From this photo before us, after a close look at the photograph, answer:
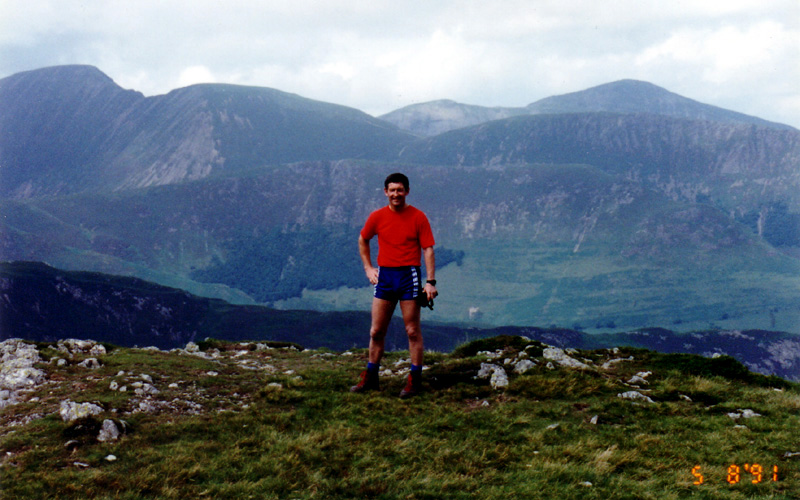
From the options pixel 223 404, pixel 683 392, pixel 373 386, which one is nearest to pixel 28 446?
pixel 223 404

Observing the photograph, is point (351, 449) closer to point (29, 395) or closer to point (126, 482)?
point (126, 482)

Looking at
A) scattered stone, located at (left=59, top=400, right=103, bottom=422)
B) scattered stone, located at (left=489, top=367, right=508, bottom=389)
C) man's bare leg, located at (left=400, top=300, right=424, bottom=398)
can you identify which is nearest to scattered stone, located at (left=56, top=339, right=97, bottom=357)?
scattered stone, located at (left=59, top=400, right=103, bottom=422)

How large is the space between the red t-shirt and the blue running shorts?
131 mm

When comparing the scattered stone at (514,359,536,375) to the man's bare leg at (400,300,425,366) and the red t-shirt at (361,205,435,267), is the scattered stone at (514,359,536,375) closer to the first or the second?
the man's bare leg at (400,300,425,366)

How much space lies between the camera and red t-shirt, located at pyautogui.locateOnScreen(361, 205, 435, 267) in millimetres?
10586

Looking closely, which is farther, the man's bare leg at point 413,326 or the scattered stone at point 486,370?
the scattered stone at point 486,370

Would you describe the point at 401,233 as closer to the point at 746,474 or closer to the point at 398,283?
the point at 398,283

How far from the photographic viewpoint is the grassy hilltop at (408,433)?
727cm

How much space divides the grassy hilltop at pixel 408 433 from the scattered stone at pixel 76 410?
10 centimetres

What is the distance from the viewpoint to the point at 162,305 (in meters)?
185

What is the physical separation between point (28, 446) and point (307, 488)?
3.92m

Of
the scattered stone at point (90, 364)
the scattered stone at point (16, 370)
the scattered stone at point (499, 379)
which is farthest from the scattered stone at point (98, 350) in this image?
the scattered stone at point (499, 379)

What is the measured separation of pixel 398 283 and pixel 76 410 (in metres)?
5.45

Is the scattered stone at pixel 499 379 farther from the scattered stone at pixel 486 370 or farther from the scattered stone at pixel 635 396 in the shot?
the scattered stone at pixel 635 396
